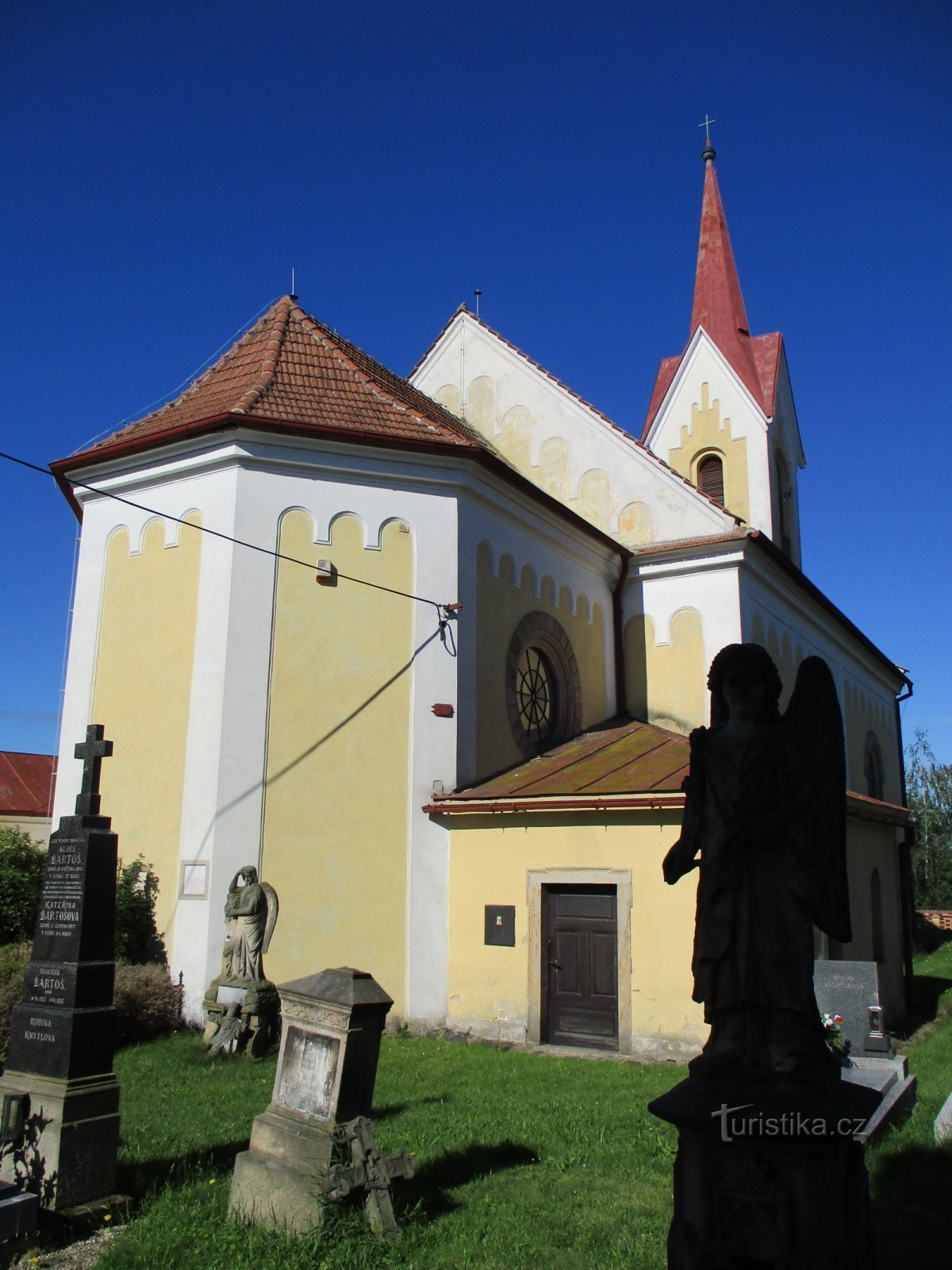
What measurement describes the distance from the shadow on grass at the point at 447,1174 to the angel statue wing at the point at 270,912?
4363mm

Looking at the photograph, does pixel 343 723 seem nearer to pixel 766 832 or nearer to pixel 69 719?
pixel 69 719

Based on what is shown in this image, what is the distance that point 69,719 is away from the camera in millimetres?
13203

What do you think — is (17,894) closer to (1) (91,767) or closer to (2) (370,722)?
(2) (370,722)

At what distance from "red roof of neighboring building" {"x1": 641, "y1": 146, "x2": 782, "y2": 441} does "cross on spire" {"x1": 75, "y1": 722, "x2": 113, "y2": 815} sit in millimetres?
18266

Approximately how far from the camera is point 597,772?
12.9 meters

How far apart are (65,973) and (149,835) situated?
5829mm

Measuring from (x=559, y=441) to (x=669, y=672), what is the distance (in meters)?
5.12

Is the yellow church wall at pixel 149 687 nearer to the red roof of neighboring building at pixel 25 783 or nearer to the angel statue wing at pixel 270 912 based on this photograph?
the angel statue wing at pixel 270 912

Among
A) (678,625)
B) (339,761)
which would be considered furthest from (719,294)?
(339,761)

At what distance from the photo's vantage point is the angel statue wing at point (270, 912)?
10.9 m

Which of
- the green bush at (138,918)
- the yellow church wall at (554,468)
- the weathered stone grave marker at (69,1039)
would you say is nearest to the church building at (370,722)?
the green bush at (138,918)

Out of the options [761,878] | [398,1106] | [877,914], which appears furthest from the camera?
[877,914]

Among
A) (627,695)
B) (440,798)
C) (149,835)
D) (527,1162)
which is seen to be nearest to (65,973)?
(527,1162)

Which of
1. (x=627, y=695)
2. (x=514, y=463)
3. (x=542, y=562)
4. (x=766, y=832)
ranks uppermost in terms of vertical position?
(x=514, y=463)
